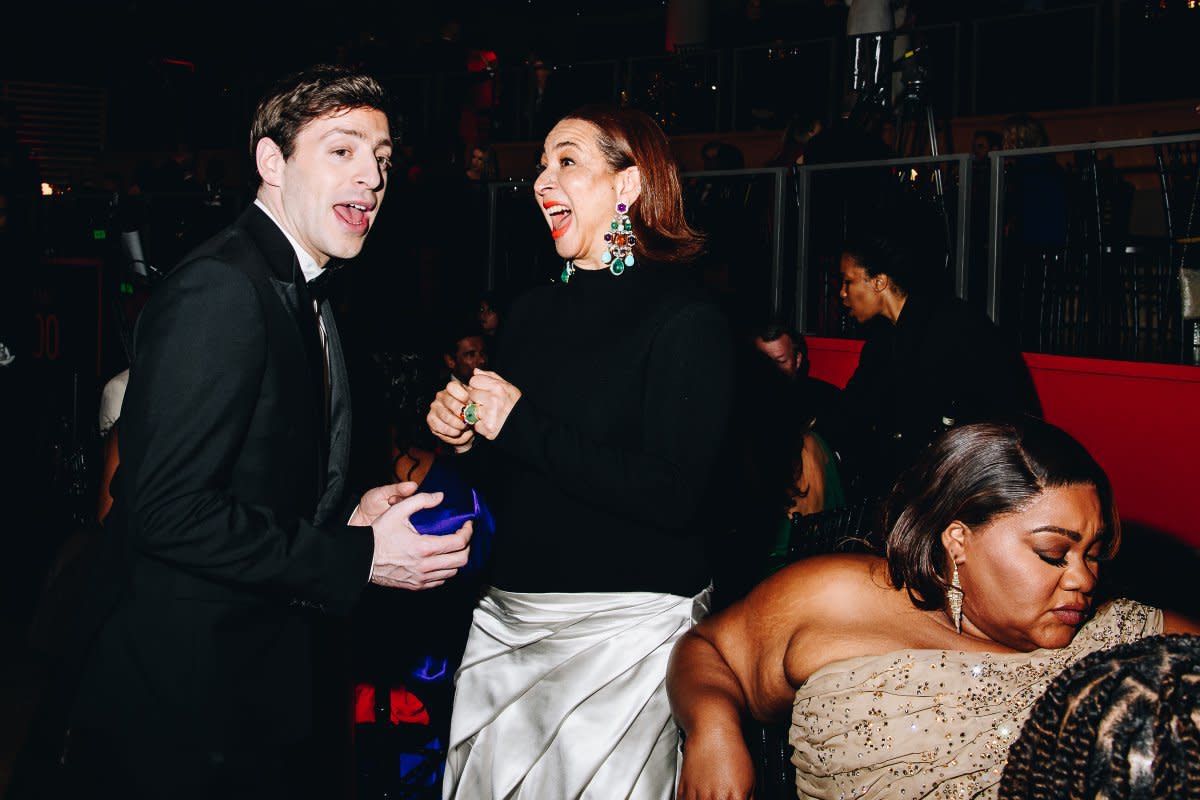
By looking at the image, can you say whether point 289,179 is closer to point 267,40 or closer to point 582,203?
point 582,203

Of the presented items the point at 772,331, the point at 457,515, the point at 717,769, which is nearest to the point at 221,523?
the point at 457,515

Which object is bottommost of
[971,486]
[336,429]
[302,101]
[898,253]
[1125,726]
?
[1125,726]

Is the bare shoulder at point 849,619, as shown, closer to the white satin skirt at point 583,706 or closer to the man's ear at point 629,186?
the white satin skirt at point 583,706

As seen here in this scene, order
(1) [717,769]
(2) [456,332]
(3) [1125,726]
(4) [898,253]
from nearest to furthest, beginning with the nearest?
(3) [1125,726] → (1) [717,769] → (4) [898,253] → (2) [456,332]

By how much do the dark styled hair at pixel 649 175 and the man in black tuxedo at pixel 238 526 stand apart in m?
0.51

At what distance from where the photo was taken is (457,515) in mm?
1855

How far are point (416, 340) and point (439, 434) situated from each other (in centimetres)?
157

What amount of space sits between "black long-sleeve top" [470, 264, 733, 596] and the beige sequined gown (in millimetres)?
348

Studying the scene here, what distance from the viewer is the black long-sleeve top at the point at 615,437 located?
1.82 m

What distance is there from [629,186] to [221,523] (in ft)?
3.40

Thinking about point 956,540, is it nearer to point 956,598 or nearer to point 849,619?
point 956,598

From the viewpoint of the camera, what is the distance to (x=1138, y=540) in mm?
4594

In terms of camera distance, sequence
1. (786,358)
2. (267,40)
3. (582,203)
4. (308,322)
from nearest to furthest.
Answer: (308,322), (582,203), (786,358), (267,40)

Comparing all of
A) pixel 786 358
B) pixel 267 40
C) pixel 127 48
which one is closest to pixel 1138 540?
pixel 786 358
